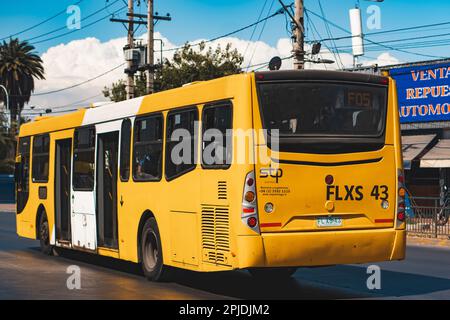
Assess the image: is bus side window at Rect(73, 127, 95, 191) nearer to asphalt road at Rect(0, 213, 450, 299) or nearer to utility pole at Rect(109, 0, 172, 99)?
asphalt road at Rect(0, 213, 450, 299)

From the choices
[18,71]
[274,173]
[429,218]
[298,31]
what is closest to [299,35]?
[298,31]

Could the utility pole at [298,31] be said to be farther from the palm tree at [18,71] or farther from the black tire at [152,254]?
the palm tree at [18,71]

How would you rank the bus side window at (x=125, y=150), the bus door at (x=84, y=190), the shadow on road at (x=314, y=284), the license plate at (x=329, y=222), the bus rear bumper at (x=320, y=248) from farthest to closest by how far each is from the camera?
1. the bus door at (x=84, y=190)
2. the bus side window at (x=125, y=150)
3. the shadow on road at (x=314, y=284)
4. the license plate at (x=329, y=222)
5. the bus rear bumper at (x=320, y=248)

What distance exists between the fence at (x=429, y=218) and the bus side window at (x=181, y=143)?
13595 millimetres

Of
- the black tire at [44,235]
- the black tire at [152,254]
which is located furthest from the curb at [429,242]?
the black tire at [152,254]

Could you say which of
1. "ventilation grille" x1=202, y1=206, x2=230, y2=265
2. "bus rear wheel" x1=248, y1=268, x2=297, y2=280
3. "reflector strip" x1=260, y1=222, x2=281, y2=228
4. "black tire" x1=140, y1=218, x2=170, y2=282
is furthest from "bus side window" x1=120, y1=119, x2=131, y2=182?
"reflector strip" x1=260, y1=222, x2=281, y2=228

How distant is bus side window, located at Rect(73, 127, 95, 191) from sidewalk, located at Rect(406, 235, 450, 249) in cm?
1140

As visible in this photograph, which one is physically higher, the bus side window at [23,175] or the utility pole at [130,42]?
the utility pole at [130,42]

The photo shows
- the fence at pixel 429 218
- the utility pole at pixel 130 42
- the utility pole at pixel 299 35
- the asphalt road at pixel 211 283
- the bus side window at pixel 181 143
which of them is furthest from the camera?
the utility pole at pixel 130 42

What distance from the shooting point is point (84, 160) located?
1808 centimetres

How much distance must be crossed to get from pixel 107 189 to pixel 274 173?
5.84 m

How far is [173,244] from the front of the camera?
1400 cm

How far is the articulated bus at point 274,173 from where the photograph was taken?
12.1 metres
